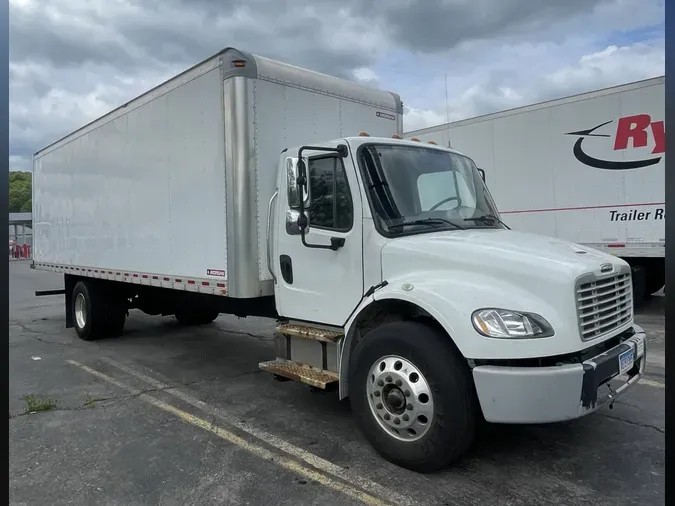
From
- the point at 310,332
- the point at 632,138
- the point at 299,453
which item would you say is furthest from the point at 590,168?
the point at 299,453

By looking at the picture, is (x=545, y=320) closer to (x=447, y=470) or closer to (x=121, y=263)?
(x=447, y=470)

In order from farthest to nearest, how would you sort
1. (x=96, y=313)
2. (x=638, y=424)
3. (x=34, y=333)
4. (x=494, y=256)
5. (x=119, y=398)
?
(x=34, y=333) < (x=96, y=313) < (x=119, y=398) < (x=638, y=424) < (x=494, y=256)

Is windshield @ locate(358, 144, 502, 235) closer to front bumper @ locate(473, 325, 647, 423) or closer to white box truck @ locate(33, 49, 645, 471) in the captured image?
white box truck @ locate(33, 49, 645, 471)

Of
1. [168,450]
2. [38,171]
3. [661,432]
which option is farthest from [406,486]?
[38,171]

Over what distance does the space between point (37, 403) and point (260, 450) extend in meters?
2.82

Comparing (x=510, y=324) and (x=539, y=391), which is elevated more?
(x=510, y=324)

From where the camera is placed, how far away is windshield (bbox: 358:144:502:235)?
14.0 ft

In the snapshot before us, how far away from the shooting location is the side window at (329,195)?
4414 mm

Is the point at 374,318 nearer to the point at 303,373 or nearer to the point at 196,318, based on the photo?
the point at 303,373

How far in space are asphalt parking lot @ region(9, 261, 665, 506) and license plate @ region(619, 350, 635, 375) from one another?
2.32ft

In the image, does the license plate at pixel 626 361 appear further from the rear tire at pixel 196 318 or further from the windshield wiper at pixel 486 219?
the rear tire at pixel 196 318

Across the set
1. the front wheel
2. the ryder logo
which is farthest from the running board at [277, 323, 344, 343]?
the ryder logo

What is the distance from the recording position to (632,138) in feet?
31.7

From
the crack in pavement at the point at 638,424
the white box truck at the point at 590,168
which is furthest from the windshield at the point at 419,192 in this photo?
the white box truck at the point at 590,168
